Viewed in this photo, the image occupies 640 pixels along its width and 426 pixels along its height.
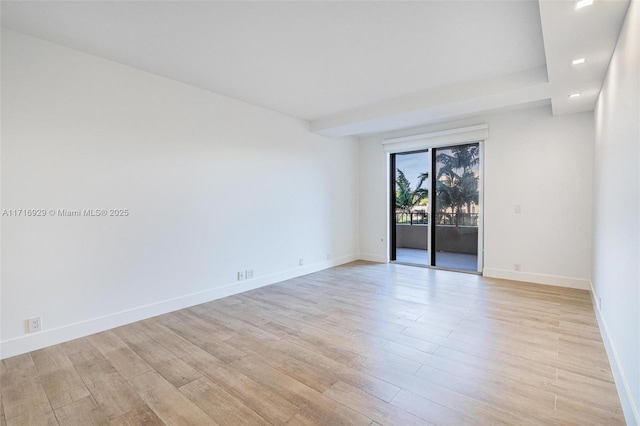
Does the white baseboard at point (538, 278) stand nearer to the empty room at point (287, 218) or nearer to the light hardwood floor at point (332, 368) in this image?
the empty room at point (287, 218)

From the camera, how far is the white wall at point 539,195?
4.16 metres

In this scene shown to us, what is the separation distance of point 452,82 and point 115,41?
138 inches

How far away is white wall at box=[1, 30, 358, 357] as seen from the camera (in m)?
2.57

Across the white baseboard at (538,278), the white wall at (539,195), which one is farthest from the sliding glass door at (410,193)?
the white baseboard at (538,278)

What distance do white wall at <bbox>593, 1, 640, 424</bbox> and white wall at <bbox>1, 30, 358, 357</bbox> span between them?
12.6 feet

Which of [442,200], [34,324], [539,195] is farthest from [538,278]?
[34,324]

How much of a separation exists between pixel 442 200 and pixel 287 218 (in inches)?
114

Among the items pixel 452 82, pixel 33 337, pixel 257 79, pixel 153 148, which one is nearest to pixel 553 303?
pixel 452 82

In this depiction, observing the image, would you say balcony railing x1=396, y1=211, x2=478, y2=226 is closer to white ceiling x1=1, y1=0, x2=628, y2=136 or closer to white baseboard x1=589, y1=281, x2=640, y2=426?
white ceiling x1=1, y1=0, x2=628, y2=136

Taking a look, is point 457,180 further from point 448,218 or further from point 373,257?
point 373,257

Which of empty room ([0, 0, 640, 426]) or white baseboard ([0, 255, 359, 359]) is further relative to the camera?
white baseboard ([0, 255, 359, 359])

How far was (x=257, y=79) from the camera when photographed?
3.49 m

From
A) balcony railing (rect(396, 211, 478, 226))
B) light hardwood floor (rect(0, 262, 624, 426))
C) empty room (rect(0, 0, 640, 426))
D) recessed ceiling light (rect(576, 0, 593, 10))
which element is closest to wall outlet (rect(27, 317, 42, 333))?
empty room (rect(0, 0, 640, 426))

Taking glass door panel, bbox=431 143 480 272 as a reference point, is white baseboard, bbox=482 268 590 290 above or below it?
below
